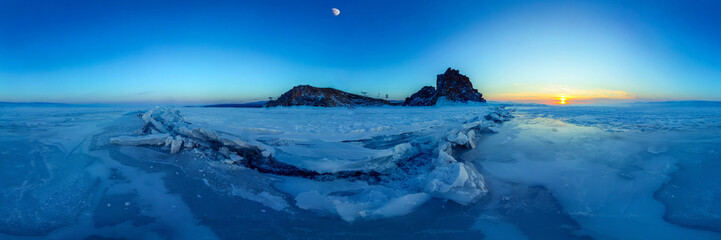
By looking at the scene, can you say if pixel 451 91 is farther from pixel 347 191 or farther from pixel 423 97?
pixel 347 191

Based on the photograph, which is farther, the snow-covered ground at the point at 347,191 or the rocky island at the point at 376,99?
the rocky island at the point at 376,99

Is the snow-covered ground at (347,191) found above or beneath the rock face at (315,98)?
beneath

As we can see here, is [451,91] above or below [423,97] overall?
above

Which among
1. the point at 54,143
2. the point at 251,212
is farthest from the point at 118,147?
the point at 251,212

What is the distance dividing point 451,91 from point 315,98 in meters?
24.8

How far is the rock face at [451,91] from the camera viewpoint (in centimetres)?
4978

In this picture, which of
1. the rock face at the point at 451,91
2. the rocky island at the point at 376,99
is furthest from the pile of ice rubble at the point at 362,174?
the rock face at the point at 451,91

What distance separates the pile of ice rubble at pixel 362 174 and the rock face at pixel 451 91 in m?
47.5

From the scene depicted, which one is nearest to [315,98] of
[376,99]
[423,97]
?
[376,99]

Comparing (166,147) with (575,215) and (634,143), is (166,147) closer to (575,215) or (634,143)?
(575,215)

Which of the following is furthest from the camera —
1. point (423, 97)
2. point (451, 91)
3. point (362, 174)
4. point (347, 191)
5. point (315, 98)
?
point (423, 97)

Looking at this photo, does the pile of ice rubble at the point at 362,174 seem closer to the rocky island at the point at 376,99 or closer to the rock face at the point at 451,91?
the rocky island at the point at 376,99

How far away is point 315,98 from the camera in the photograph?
145 ft

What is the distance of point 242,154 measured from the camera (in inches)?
142
